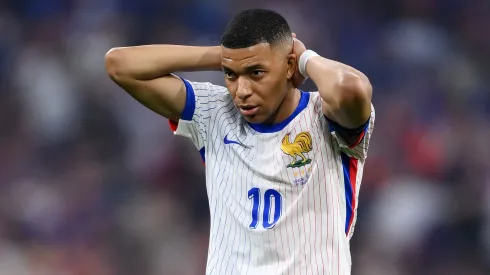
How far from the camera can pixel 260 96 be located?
319cm

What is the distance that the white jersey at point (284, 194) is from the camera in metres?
3.18

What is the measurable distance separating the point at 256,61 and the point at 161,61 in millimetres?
467

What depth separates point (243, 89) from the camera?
124 inches

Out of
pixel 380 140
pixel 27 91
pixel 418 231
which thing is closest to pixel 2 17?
A: pixel 27 91

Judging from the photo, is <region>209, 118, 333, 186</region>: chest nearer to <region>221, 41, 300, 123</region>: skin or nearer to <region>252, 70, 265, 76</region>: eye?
<region>221, 41, 300, 123</region>: skin

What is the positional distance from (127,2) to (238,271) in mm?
4754

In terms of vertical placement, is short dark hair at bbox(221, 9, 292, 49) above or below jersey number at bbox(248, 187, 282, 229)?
above

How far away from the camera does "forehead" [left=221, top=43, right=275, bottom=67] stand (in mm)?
3164

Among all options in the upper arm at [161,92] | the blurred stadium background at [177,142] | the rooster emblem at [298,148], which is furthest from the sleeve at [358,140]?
the blurred stadium background at [177,142]

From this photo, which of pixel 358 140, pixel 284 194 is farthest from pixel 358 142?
pixel 284 194

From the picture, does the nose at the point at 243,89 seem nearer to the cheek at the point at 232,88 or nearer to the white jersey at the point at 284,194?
the cheek at the point at 232,88

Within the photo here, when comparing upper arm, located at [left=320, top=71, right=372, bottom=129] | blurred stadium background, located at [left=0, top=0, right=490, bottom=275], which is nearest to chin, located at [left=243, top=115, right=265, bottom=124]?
upper arm, located at [left=320, top=71, right=372, bottom=129]

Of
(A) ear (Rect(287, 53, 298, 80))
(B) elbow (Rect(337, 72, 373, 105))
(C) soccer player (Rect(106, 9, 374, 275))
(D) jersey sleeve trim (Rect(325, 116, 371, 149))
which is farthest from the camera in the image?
(A) ear (Rect(287, 53, 298, 80))

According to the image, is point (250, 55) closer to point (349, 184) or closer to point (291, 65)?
point (291, 65)
